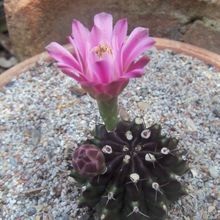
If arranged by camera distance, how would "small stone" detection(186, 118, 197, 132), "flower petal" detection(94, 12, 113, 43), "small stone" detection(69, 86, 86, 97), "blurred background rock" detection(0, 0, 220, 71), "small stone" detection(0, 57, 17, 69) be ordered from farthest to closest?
"small stone" detection(0, 57, 17, 69), "blurred background rock" detection(0, 0, 220, 71), "small stone" detection(69, 86, 86, 97), "small stone" detection(186, 118, 197, 132), "flower petal" detection(94, 12, 113, 43)

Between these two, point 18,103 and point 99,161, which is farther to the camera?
point 18,103

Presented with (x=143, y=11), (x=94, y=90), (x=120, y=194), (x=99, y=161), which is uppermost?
(x=94, y=90)

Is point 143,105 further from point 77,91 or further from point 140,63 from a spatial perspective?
point 140,63

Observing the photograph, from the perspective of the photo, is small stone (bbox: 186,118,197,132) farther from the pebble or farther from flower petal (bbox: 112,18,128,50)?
flower petal (bbox: 112,18,128,50)

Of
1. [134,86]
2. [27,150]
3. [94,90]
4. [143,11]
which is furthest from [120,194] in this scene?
[143,11]

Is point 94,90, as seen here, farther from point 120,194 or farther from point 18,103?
point 18,103

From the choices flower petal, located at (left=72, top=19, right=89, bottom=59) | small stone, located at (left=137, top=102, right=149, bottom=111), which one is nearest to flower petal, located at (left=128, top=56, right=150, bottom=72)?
flower petal, located at (left=72, top=19, right=89, bottom=59)

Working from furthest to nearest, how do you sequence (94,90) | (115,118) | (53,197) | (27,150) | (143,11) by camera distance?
1. (143,11)
2. (27,150)
3. (53,197)
4. (115,118)
5. (94,90)
